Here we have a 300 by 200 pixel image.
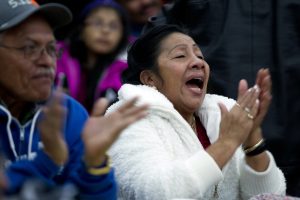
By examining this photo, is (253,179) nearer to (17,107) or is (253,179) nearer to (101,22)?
(17,107)

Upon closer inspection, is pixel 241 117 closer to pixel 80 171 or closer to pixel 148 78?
pixel 148 78

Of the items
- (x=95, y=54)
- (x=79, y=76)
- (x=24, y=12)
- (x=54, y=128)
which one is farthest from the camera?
(x=95, y=54)

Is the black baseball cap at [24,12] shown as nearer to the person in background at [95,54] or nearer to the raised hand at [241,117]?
the raised hand at [241,117]

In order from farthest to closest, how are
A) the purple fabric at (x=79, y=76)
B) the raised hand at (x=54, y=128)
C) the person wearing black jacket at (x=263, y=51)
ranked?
1. the purple fabric at (x=79, y=76)
2. the person wearing black jacket at (x=263, y=51)
3. the raised hand at (x=54, y=128)

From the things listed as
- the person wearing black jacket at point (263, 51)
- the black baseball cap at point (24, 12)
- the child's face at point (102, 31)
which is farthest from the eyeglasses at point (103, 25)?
the black baseball cap at point (24, 12)

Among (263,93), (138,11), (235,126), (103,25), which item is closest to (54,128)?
(235,126)

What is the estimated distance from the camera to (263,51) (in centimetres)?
423

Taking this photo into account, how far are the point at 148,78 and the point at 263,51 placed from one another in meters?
0.77

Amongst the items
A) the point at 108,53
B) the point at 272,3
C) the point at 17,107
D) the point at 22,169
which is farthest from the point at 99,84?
the point at 22,169

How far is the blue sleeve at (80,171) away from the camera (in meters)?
2.75

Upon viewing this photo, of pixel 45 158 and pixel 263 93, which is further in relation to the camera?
pixel 263 93

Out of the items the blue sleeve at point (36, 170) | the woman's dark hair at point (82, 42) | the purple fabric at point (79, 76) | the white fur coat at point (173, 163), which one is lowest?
the purple fabric at point (79, 76)

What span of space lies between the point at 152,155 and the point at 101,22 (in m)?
2.18

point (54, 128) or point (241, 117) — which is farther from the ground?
point (54, 128)
